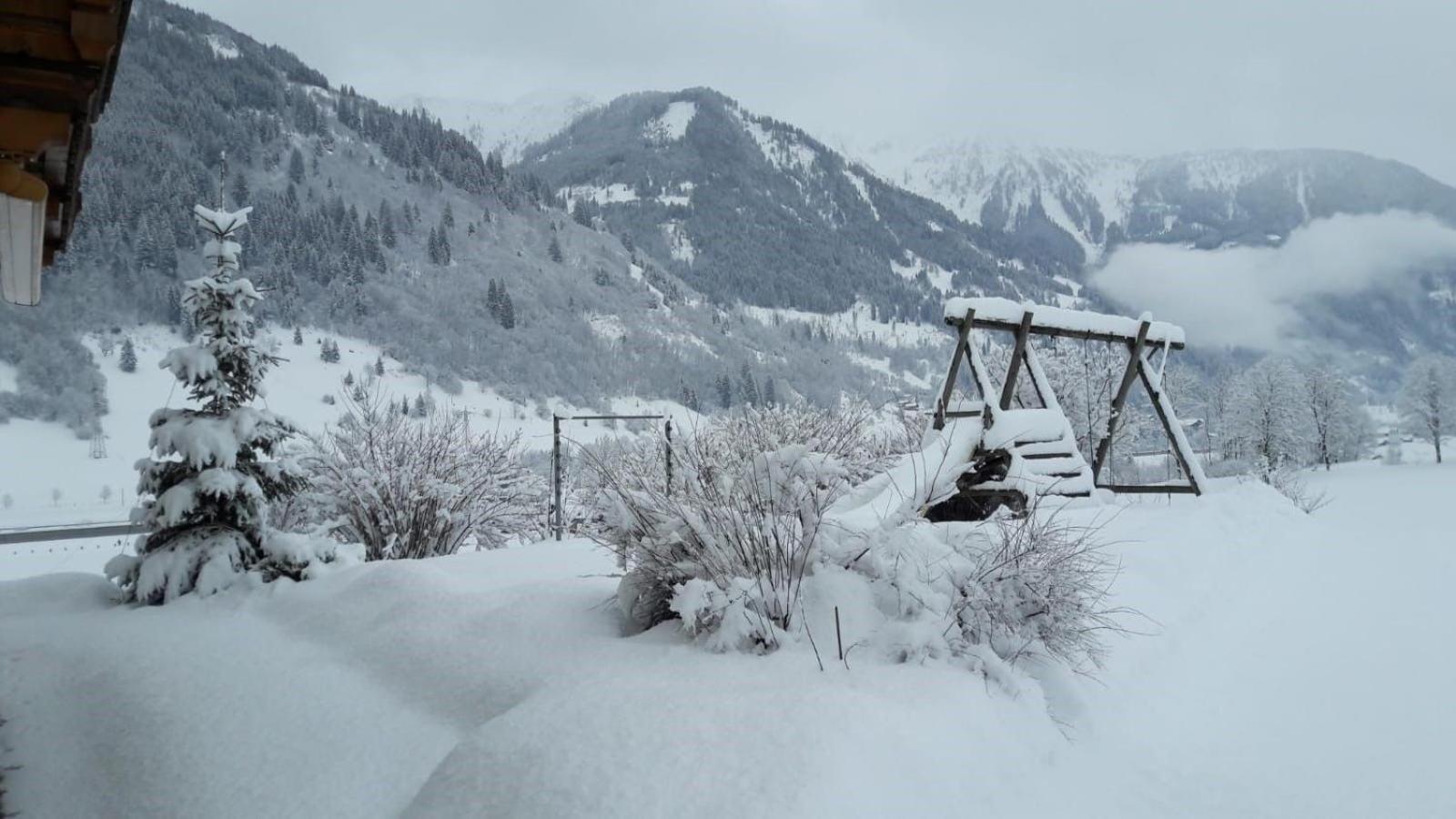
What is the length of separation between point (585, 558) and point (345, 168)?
294ft

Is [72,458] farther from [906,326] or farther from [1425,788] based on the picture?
[906,326]

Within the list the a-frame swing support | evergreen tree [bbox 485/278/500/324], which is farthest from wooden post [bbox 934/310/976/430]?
evergreen tree [bbox 485/278/500/324]

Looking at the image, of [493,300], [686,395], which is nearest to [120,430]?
[686,395]

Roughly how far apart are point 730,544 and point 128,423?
4101 cm

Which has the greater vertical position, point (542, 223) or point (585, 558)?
point (542, 223)

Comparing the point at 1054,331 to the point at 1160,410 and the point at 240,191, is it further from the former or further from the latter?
the point at 240,191

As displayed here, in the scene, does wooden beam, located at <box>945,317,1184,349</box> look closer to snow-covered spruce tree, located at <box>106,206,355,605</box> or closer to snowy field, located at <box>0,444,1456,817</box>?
snowy field, located at <box>0,444,1456,817</box>

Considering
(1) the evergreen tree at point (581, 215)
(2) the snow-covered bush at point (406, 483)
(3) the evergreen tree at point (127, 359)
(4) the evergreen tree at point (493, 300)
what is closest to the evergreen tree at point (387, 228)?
(4) the evergreen tree at point (493, 300)

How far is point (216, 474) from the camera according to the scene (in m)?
4.19

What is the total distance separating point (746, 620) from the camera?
2.33 metres

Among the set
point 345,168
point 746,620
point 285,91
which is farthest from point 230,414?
point 285,91

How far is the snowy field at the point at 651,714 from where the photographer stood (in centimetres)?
166

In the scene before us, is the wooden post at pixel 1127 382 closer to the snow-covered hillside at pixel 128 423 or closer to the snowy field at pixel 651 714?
the snowy field at pixel 651 714

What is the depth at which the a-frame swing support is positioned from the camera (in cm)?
639
